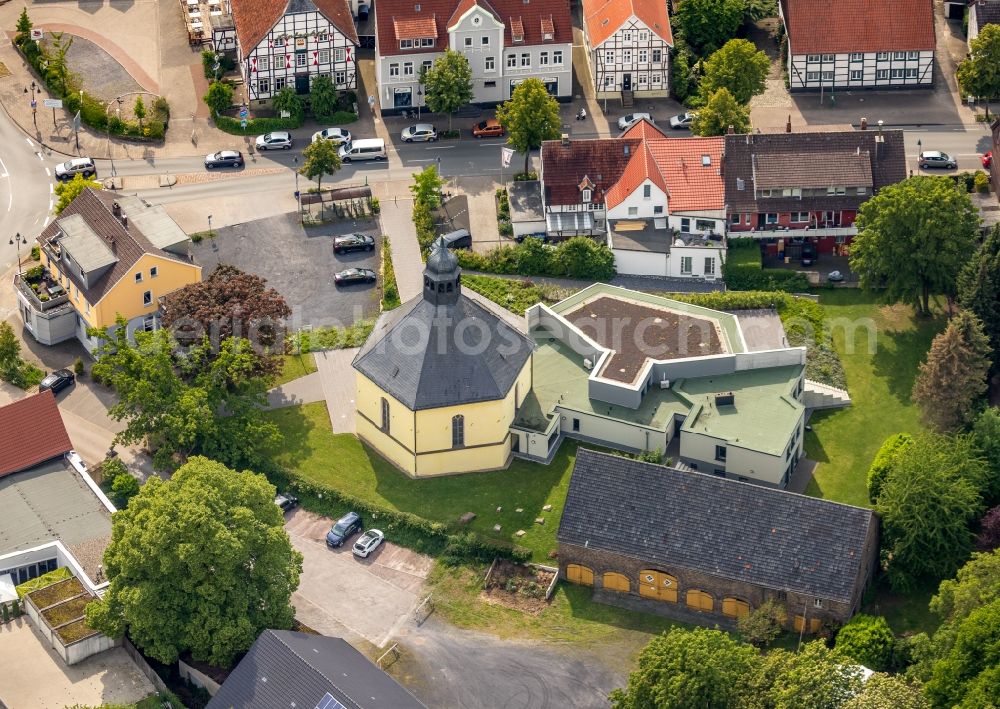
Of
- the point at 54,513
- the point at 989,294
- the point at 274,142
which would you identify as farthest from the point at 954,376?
the point at 274,142

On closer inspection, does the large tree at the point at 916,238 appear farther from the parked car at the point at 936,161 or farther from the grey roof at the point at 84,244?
the grey roof at the point at 84,244

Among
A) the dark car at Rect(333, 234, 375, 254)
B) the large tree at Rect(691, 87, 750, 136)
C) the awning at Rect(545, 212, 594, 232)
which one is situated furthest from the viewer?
the large tree at Rect(691, 87, 750, 136)

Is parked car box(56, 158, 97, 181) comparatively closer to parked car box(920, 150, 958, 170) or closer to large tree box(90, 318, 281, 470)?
large tree box(90, 318, 281, 470)

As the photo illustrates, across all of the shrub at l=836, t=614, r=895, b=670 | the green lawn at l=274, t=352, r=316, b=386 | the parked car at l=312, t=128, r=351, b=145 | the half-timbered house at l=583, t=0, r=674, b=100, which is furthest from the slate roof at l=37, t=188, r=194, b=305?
the shrub at l=836, t=614, r=895, b=670

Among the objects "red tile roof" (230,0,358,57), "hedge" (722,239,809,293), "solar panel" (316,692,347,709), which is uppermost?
"red tile roof" (230,0,358,57)

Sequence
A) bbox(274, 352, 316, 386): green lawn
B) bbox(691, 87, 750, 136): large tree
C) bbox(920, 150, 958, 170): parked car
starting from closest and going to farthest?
bbox(274, 352, 316, 386): green lawn < bbox(691, 87, 750, 136): large tree < bbox(920, 150, 958, 170): parked car

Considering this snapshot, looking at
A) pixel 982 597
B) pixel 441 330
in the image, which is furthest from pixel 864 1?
pixel 982 597
